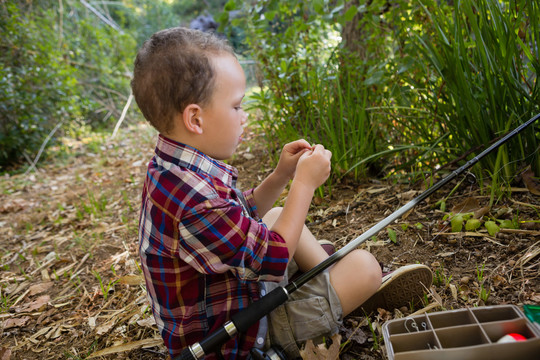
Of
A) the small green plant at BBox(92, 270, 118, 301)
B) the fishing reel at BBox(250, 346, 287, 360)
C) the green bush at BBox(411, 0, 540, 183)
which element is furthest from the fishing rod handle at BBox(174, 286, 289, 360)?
the green bush at BBox(411, 0, 540, 183)

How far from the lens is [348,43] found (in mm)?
3312

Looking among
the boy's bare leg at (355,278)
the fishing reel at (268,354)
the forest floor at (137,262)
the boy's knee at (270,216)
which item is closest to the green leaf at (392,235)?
the forest floor at (137,262)

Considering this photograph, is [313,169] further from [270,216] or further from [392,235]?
[392,235]

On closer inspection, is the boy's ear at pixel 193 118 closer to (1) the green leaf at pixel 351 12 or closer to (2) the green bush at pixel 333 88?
(2) the green bush at pixel 333 88

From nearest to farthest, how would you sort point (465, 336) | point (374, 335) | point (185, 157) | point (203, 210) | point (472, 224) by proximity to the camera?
point (465, 336) < point (203, 210) < point (185, 157) < point (374, 335) < point (472, 224)

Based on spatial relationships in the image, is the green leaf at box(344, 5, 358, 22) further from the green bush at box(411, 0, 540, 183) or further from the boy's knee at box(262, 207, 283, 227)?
the boy's knee at box(262, 207, 283, 227)

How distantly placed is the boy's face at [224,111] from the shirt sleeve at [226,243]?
0.20 metres

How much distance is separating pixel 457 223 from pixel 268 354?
105 centimetres

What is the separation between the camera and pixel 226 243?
1133mm

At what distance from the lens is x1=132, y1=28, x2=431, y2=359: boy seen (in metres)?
1.15

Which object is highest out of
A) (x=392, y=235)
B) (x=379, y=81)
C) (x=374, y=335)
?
(x=379, y=81)

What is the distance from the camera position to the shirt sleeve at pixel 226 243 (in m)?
1.13

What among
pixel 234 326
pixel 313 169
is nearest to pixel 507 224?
pixel 313 169

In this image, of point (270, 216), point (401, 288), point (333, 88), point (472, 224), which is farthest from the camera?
point (333, 88)
